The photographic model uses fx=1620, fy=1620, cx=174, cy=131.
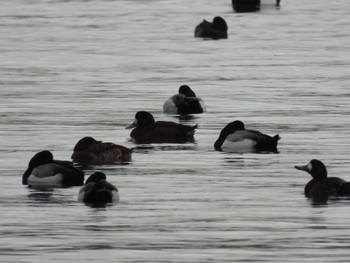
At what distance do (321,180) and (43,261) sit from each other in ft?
19.9

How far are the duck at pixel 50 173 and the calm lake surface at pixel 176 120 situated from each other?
24 cm

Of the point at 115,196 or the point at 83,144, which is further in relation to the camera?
the point at 83,144

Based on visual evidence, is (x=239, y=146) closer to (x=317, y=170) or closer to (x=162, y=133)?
(x=162, y=133)

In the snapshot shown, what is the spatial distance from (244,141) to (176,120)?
Result: 555cm

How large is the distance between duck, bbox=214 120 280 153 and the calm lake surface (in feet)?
1.01

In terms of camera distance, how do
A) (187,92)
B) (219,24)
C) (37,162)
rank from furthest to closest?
(219,24) → (187,92) → (37,162)

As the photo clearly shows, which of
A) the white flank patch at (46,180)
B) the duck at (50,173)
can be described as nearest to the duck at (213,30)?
the duck at (50,173)

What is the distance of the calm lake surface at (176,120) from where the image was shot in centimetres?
1792

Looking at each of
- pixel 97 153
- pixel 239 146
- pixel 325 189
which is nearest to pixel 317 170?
pixel 325 189

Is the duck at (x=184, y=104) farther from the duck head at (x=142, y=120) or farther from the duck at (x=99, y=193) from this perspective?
the duck at (x=99, y=193)

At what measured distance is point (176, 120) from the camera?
1277 inches

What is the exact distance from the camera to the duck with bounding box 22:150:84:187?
901 inches

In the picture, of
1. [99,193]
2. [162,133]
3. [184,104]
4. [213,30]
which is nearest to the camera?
[99,193]

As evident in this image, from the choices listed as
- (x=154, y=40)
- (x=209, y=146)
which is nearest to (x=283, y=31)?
(x=154, y=40)
